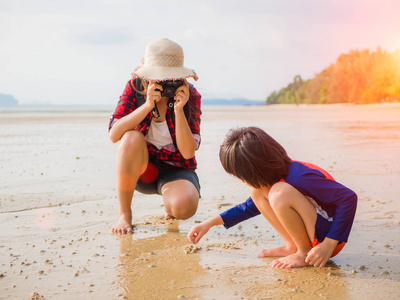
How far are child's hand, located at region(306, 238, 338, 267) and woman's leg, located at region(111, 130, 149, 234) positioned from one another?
4.39 ft

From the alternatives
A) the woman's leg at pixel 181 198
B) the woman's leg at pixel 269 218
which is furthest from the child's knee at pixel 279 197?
the woman's leg at pixel 181 198

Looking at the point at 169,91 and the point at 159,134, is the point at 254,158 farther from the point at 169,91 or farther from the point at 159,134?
the point at 159,134

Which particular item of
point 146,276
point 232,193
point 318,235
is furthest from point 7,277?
point 232,193

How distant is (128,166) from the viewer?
10.2ft

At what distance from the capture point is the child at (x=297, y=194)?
2139 millimetres

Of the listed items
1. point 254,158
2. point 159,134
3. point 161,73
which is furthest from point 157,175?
point 254,158

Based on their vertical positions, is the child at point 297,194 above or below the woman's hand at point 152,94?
below

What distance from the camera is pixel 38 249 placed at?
262cm

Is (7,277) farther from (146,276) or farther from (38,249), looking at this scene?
(146,276)

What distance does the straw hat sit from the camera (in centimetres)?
296

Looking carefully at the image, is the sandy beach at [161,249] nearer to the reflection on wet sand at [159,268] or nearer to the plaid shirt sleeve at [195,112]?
Answer: the reflection on wet sand at [159,268]

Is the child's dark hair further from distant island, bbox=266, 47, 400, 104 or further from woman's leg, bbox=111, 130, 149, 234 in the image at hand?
distant island, bbox=266, 47, 400, 104

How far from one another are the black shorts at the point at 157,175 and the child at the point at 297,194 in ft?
3.65

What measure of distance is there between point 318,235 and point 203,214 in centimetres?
140
